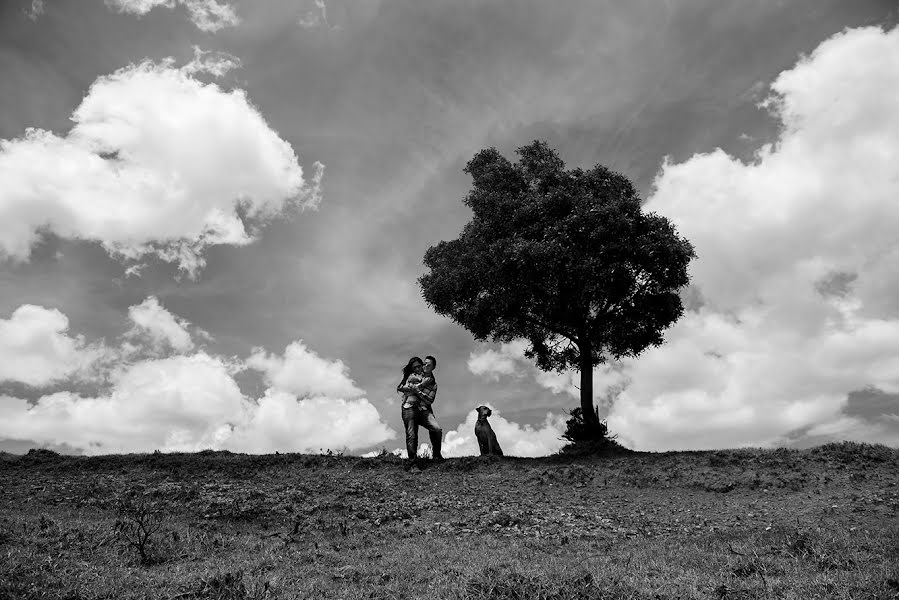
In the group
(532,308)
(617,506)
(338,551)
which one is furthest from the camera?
(532,308)

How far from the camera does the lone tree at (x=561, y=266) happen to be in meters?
26.4

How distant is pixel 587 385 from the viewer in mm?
28094

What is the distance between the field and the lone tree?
277 inches

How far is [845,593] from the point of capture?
840 cm

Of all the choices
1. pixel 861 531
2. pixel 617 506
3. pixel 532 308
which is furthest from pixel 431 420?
pixel 861 531

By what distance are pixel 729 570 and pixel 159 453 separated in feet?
72.7

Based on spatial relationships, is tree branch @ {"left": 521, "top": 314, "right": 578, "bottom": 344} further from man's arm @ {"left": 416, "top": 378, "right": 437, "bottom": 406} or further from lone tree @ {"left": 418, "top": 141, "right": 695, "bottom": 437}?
man's arm @ {"left": 416, "top": 378, "right": 437, "bottom": 406}

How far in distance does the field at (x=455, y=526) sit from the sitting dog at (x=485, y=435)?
2256 mm

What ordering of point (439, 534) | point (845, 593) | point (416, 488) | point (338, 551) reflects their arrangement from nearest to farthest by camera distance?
point (845, 593)
point (338, 551)
point (439, 534)
point (416, 488)

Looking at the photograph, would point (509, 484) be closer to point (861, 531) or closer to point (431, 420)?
point (431, 420)

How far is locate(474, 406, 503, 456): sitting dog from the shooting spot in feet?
84.6

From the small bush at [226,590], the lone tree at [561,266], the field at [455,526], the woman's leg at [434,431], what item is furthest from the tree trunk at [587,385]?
the small bush at [226,590]

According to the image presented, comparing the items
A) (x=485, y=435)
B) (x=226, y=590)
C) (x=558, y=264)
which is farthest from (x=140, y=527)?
(x=558, y=264)

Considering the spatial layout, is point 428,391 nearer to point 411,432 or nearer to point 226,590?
point 411,432
